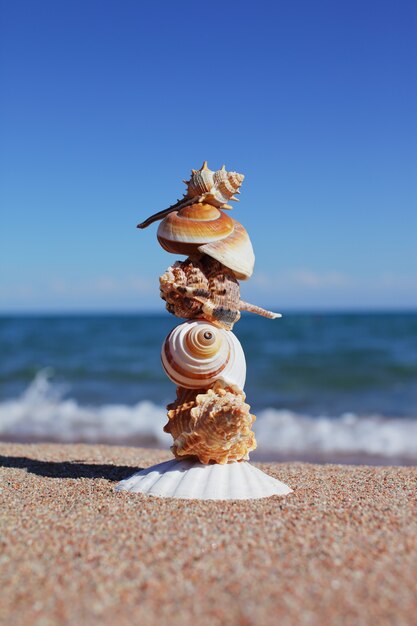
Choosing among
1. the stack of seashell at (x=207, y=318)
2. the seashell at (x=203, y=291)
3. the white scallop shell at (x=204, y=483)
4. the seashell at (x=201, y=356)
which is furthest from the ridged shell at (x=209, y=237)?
the white scallop shell at (x=204, y=483)

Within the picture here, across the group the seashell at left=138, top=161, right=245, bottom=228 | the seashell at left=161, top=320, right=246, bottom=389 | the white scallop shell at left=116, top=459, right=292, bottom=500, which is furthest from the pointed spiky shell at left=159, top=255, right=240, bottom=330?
the white scallop shell at left=116, top=459, right=292, bottom=500

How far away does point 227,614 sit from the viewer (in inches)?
102

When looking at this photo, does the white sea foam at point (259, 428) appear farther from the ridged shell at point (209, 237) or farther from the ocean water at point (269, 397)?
the ridged shell at point (209, 237)

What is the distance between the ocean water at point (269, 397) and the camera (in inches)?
416

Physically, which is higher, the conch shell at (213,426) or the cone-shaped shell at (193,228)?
the cone-shaped shell at (193,228)

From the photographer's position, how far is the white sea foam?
397 inches

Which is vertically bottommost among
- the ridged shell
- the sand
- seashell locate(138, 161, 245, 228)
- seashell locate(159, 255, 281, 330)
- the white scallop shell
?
the sand

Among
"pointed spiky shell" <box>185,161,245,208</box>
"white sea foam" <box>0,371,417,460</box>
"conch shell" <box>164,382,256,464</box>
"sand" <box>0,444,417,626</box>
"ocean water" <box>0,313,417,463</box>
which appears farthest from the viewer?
"ocean water" <box>0,313,417,463</box>

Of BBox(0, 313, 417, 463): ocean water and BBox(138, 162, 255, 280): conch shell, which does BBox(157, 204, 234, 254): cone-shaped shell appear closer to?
BBox(138, 162, 255, 280): conch shell

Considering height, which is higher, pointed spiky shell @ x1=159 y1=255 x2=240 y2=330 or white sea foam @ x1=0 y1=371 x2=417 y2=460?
pointed spiky shell @ x1=159 y1=255 x2=240 y2=330

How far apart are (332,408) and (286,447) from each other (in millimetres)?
3853

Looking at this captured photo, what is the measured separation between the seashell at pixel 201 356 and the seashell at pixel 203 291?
11 cm

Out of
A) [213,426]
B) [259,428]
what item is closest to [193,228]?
[213,426]

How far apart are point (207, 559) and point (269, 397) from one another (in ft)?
40.2
